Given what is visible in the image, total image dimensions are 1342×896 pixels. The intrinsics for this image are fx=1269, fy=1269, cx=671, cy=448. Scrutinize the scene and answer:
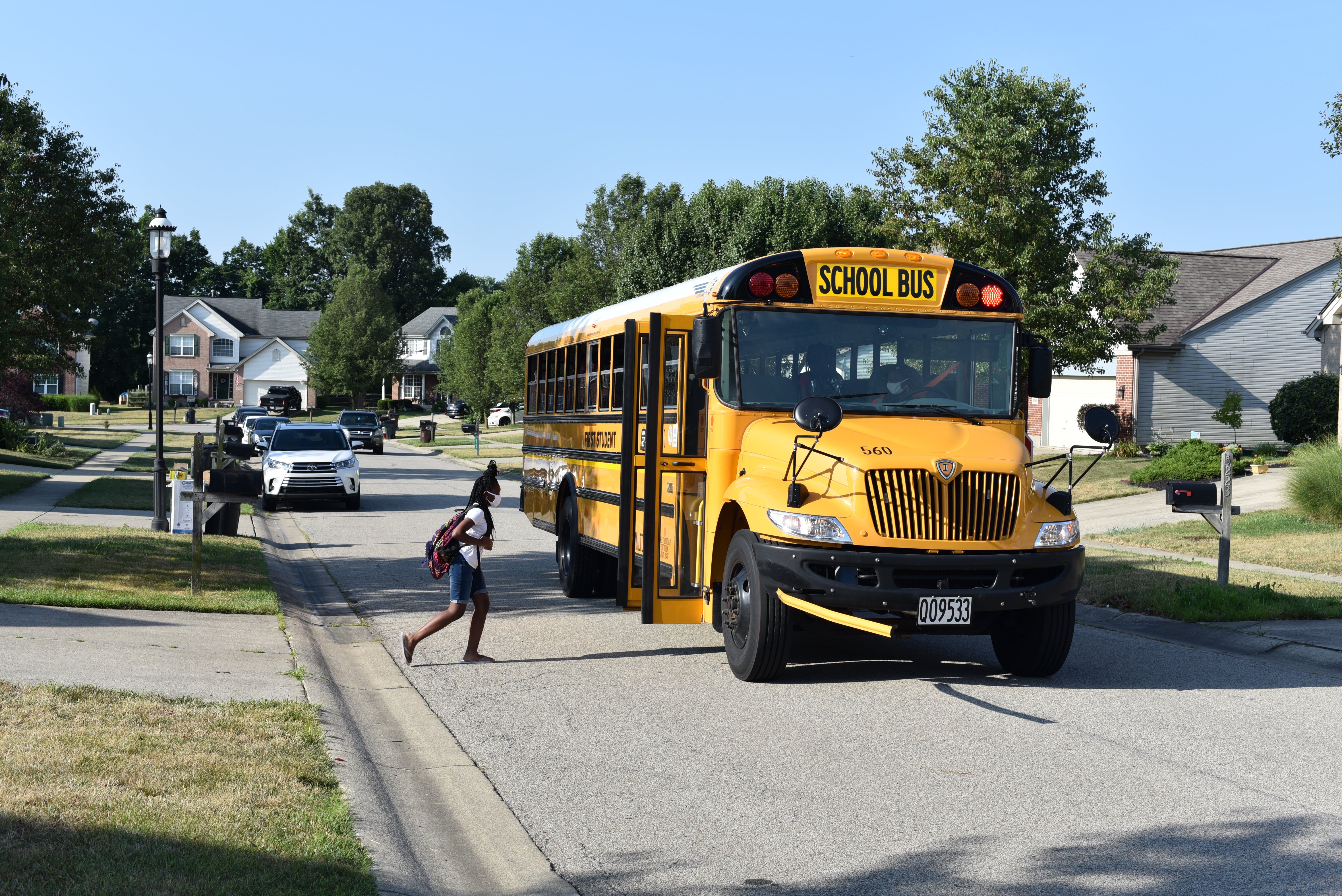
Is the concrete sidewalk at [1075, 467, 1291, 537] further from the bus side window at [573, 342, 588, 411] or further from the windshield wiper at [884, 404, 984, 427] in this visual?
the windshield wiper at [884, 404, 984, 427]

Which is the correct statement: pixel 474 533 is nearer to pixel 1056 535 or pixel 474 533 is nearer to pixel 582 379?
pixel 582 379

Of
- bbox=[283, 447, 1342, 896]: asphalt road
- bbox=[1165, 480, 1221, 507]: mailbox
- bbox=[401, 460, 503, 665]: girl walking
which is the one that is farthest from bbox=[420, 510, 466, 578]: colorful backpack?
bbox=[1165, 480, 1221, 507]: mailbox

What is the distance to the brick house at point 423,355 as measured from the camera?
106 meters

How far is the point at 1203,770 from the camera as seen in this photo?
6492mm

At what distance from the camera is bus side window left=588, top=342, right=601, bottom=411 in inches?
476

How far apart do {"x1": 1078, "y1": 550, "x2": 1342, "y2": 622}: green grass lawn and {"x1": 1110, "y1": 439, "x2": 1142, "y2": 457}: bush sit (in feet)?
62.1

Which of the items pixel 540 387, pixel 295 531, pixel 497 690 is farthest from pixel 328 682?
pixel 295 531

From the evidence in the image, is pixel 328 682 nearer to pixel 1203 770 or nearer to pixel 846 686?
pixel 846 686

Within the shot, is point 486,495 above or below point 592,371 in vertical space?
below

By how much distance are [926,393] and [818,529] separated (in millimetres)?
1695

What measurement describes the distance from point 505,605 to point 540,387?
332 cm

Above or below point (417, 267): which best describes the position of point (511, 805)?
below

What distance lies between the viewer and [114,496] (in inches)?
888

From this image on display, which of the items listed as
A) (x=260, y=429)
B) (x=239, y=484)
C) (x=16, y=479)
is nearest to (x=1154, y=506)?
(x=239, y=484)
